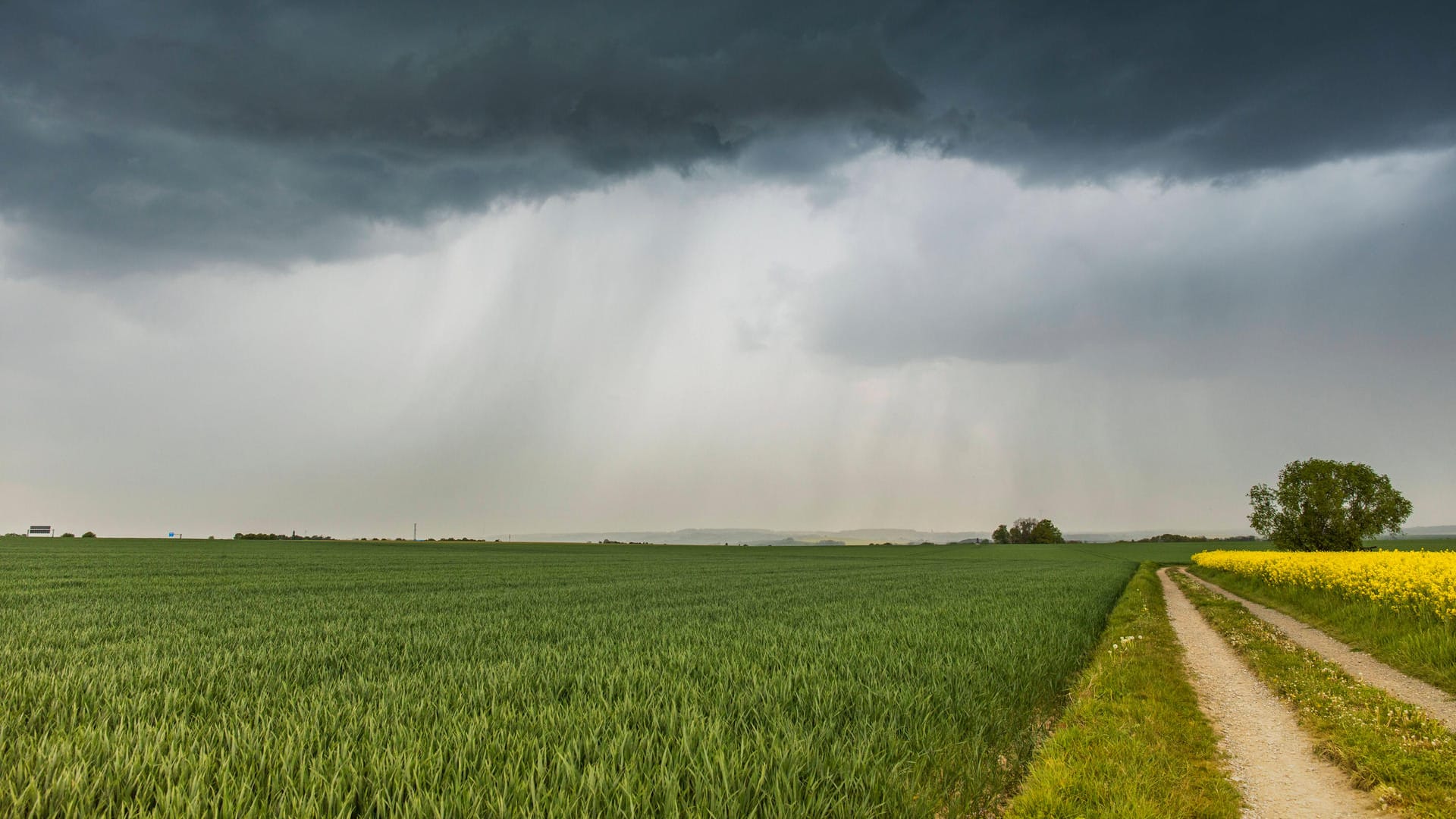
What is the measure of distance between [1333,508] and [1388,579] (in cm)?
6675

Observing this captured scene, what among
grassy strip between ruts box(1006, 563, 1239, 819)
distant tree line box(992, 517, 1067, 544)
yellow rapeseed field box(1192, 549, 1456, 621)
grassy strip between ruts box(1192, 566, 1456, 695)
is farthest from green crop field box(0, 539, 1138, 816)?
distant tree line box(992, 517, 1067, 544)

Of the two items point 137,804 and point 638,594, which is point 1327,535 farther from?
point 137,804

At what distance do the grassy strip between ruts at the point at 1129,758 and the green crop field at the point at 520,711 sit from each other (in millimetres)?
402

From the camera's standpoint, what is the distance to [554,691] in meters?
6.94

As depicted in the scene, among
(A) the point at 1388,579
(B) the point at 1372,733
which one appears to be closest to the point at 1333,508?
(A) the point at 1388,579

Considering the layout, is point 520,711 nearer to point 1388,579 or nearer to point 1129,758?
point 1129,758

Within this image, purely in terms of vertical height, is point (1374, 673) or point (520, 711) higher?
point (520, 711)

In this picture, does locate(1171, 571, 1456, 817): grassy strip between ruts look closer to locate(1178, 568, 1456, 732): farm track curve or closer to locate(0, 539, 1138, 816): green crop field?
locate(1178, 568, 1456, 732): farm track curve

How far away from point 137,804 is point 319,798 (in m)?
1.06

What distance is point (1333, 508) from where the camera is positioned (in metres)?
66.8

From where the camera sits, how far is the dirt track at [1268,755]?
5.66 metres

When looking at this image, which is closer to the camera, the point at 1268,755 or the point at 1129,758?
the point at 1129,758

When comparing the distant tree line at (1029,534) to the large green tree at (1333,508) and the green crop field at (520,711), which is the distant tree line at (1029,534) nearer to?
the large green tree at (1333,508)

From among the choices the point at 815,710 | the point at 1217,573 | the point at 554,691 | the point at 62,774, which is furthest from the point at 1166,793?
the point at 1217,573
